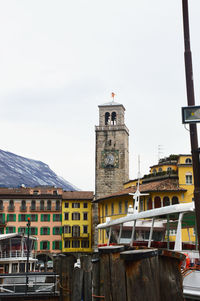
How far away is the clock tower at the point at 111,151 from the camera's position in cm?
6625

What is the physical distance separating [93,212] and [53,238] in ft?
23.8

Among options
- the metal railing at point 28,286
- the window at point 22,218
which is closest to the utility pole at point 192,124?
the metal railing at point 28,286

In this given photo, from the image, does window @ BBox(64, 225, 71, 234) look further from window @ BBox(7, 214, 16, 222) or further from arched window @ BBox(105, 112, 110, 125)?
arched window @ BBox(105, 112, 110, 125)

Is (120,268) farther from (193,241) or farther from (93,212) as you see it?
(93,212)

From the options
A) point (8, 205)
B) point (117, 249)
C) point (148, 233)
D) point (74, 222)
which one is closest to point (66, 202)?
point (74, 222)

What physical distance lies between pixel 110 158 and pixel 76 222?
38.4ft

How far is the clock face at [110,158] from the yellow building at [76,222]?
5702 mm

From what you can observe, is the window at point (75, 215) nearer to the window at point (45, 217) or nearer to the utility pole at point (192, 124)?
the window at point (45, 217)

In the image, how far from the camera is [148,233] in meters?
12.7

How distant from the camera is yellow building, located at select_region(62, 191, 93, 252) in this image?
64375 mm

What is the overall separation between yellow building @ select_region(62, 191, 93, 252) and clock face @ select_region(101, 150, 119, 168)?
5.70 m

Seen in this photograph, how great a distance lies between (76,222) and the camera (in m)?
65.8

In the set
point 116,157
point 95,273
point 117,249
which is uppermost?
point 116,157

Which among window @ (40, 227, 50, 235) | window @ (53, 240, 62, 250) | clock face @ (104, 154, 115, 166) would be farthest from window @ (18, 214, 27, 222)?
clock face @ (104, 154, 115, 166)
